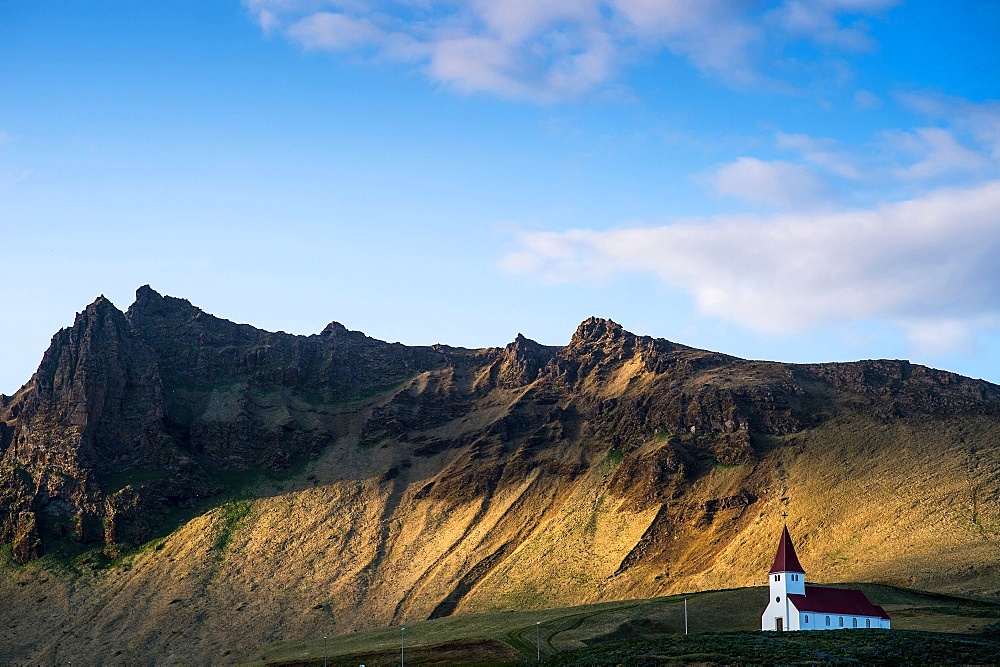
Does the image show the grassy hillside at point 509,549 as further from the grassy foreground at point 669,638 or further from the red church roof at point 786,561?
the red church roof at point 786,561

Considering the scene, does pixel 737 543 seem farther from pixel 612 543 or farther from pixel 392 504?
pixel 392 504

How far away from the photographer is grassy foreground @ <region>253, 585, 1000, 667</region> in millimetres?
93812

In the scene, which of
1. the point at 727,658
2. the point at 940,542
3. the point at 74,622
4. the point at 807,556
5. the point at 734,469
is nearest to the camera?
the point at 727,658

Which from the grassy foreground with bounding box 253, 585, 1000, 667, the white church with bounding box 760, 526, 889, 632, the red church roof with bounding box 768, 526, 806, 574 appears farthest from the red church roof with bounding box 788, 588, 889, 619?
the grassy foreground with bounding box 253, 585, 1000, 667

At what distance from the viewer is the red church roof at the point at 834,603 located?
112125 millimetres

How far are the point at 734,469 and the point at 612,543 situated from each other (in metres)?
24.4

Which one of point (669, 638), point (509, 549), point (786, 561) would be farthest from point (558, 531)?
point (786, 561)

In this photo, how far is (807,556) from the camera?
157 metres

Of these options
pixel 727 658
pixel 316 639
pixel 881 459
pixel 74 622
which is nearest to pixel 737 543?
pixel 881 459

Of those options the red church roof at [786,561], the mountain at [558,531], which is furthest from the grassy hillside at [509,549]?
the red church roof at [786,561]

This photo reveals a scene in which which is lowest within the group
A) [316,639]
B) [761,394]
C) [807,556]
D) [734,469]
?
[316,639]

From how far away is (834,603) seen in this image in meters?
114

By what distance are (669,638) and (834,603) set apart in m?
16.6

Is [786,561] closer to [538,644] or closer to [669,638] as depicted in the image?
[669,638]
